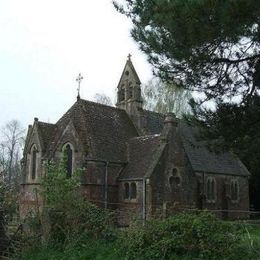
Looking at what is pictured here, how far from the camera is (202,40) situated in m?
12.7

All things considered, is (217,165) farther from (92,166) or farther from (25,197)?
(25,197)

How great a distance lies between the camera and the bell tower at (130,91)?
35938mm

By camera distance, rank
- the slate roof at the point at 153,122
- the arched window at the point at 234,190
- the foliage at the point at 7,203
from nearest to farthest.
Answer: the foliage at the point at 7,203
the slate roof at the point at 153,122
the arched window at the point at 234,190

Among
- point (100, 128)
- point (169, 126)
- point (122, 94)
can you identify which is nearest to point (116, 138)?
point (100, 128)

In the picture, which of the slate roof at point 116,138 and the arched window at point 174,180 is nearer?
the arched window at point 174,180

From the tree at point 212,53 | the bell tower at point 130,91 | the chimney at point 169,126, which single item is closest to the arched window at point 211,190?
the chimney at point 169,126

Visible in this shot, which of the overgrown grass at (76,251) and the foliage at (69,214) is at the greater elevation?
the foliage at (69,214)

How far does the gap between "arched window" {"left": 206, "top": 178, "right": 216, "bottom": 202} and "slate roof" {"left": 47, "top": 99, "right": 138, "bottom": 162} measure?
6927 mm

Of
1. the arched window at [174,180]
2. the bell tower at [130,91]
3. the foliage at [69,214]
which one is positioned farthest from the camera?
the bell tower at [130,91]

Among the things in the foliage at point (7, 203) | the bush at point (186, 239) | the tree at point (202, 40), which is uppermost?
the tree at point (202, 40)

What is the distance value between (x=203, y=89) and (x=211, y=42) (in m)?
2.30

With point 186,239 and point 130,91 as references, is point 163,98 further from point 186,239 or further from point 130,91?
point 186,239

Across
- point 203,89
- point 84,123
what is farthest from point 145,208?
point 203,89

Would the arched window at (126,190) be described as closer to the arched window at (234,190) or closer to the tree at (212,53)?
the arched window at (234,190)
